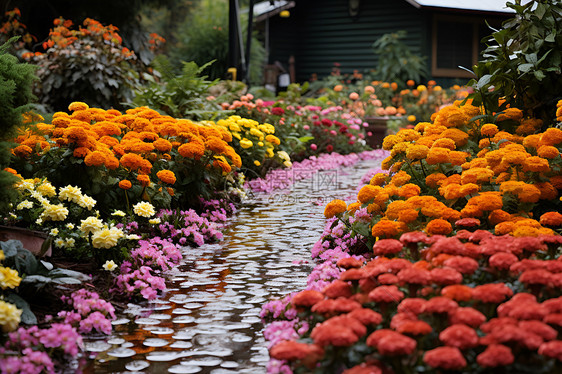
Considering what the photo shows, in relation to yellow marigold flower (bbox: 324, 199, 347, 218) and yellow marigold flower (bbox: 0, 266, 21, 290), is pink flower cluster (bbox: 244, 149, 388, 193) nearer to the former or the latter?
yellow marigold flower (bbox: 324, 199, 347, 218)

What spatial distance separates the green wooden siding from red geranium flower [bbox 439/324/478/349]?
1911 centimetres

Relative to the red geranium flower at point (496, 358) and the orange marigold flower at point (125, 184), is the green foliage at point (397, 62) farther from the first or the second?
the red geranium flower at point (496, 358)

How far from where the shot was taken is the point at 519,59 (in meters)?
5.96

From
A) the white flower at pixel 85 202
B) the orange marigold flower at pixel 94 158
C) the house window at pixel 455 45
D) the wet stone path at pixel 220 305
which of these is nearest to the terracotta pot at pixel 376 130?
the house window at pixel 455 45

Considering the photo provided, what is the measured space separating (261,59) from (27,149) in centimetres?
1826

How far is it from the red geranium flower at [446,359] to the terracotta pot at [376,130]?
14535 mm

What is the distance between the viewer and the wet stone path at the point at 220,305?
3502 millimetres

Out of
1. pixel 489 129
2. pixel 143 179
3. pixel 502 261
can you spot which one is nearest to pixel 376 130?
pixel 489 129

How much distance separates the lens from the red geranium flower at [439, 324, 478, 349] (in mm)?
2666

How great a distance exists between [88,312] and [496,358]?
8.06 feet

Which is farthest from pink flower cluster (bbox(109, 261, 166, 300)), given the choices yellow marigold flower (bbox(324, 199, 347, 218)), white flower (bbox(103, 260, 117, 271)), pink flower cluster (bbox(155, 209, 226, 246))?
yellow marigold flower (bbox(324, 199, 347, 218))

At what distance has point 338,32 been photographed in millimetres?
23078

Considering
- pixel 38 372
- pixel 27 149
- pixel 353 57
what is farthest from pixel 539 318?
pixel 353 57

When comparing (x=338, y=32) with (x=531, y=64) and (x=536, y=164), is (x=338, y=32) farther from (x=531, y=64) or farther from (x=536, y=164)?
(x=536, y=164)
